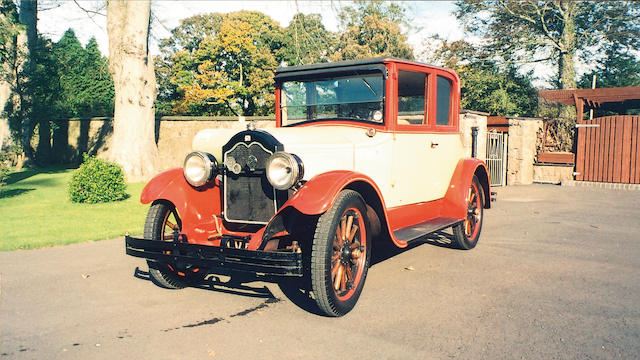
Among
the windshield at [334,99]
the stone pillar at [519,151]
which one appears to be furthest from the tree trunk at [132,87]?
the stone pillar at [519,151]

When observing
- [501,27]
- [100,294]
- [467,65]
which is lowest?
[100,294]

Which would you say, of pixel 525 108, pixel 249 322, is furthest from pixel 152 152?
pixel 525 108

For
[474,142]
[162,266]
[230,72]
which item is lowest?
[162,266]

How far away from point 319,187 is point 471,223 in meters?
3.56

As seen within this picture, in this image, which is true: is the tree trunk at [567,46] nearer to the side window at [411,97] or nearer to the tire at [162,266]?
the side window at [411,97]

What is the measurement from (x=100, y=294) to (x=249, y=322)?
1653mm

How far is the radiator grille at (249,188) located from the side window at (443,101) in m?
2.48

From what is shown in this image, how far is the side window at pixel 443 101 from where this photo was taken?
5.91 m

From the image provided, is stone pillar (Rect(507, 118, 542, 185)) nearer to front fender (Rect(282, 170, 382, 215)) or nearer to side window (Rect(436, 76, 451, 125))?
side window (Rect(436, 76, 451, 125))

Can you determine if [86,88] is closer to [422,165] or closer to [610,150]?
[610,150]

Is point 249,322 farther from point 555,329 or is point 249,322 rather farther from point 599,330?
point 599,330

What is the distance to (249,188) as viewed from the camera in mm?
4551

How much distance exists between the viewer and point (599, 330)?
12.1 feet

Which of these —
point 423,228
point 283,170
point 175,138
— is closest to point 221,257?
point 283,170
